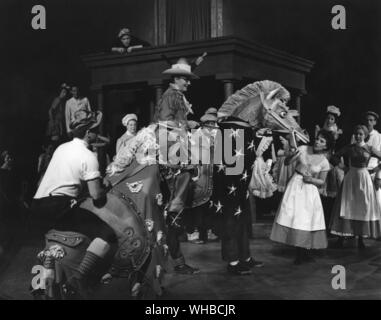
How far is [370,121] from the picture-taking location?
16.5 feet

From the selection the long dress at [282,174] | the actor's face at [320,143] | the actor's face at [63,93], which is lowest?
the long dress at [282,174]

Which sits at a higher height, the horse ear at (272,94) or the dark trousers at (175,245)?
the horse ear at (272,94)

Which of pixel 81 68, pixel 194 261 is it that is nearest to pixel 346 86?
pixel 194 261

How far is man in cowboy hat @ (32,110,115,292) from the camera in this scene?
395cm

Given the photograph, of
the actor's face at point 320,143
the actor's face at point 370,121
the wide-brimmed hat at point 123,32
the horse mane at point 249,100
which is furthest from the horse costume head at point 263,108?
the wide-brimmed hat at point 123,32

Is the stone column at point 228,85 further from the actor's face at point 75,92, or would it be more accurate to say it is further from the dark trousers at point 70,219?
the dark trousers at point 70,219

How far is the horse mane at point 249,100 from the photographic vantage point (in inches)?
182

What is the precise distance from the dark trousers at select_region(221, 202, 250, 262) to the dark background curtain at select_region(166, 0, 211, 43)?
80.5 inches

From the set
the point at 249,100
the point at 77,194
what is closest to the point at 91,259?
the point at 77,194

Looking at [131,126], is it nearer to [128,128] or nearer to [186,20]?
[128,128]

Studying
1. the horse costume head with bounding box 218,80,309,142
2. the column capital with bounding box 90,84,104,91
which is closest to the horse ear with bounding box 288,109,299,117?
the horse costume head with bounding box 218,80,309,142

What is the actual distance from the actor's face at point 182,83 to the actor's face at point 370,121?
80.4 inches

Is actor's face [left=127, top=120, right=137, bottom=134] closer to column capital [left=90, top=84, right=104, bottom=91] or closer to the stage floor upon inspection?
column capital [left=90, top=84, right=104, bottom=91]
